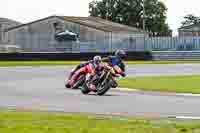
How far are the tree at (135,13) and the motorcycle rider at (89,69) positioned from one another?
90.9 m

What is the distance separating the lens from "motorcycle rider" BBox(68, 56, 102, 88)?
21547mm

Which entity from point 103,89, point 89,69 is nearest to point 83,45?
point 89,69

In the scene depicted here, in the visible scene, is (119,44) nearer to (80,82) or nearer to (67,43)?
(67,43)

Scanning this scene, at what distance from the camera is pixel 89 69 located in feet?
72.7

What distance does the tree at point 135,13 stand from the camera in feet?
377

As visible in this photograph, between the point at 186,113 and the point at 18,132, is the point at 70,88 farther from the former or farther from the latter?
the point at 18,132

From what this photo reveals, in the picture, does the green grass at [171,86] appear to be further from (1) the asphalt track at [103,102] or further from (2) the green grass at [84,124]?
(2) the green grass at [84,124]

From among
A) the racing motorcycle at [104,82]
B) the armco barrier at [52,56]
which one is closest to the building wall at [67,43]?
the armco barrier at [52,56]

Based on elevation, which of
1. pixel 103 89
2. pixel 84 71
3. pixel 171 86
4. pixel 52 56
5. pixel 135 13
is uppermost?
pixel 135 13

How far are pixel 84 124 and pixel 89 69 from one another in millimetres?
10245

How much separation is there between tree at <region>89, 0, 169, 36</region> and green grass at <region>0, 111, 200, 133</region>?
332 ft

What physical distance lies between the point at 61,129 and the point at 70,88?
12.8 meters

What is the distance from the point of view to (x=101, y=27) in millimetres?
87312

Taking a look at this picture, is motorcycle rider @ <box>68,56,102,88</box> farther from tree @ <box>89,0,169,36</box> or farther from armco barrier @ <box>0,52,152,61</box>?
tree @ <box>89,0,169,36</box>
